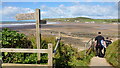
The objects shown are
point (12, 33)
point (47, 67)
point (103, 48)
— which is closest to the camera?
point (47, 67)

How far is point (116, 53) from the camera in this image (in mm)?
6262

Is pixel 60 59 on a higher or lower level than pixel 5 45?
lower

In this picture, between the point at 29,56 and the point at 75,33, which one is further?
the point at 75,33

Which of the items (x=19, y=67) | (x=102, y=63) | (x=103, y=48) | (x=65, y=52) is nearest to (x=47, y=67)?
(x=19, y=67)

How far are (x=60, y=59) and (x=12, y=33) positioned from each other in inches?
88.5

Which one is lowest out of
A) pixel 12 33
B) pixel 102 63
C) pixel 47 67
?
pixel 102 63

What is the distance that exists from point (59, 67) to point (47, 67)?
1130 millimetres

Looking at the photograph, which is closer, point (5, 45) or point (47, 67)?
point (47, 67)

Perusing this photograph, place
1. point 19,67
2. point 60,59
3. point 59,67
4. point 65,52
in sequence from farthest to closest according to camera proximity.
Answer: point 65,52 → point 60,59 → point 59,67 → point 19,67

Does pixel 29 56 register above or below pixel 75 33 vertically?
below

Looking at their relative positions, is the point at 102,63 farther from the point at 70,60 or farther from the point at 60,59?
the point at 60,59

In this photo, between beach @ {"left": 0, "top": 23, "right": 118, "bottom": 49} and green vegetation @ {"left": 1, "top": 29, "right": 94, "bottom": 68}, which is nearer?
green vegetation @ {"left": 1, "top": 29, "right": 94, "bottom": 68}

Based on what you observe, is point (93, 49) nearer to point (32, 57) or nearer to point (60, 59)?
point (60, 59)

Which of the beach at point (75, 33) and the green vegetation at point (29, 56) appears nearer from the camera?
the green vegetation at point (29, 56)
